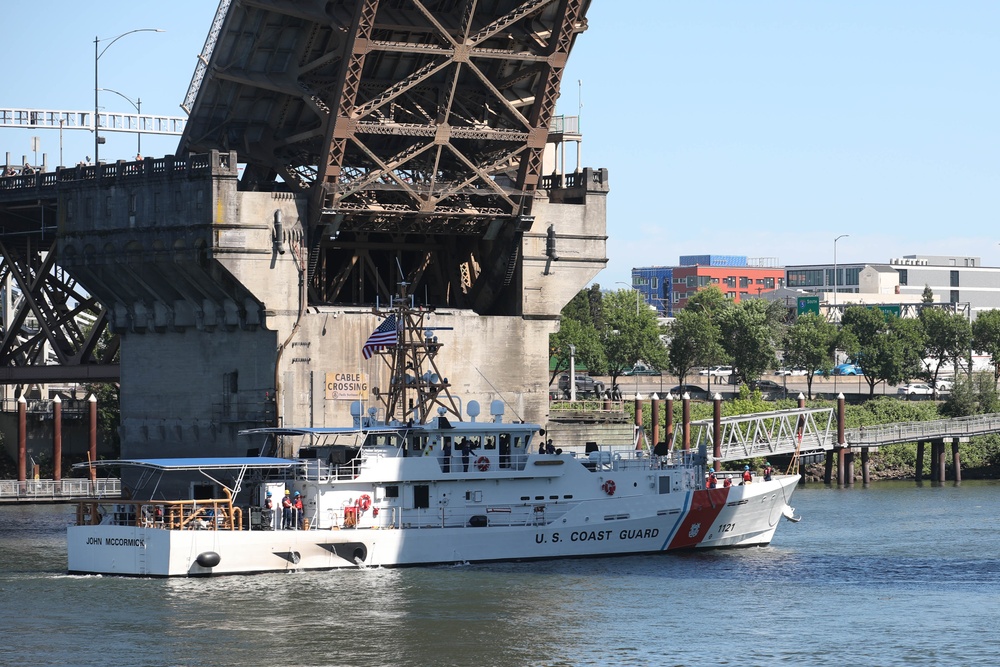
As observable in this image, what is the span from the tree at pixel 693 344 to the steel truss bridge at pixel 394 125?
4422cm

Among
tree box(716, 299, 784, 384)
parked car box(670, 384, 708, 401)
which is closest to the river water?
parked car box(670, 384, 708, 401)

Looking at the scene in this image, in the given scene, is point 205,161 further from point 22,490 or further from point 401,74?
point 22,490

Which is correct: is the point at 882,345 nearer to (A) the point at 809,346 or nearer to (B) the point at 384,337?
(A) the point at 809,346

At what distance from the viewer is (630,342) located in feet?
353

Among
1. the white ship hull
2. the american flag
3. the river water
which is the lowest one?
the river water

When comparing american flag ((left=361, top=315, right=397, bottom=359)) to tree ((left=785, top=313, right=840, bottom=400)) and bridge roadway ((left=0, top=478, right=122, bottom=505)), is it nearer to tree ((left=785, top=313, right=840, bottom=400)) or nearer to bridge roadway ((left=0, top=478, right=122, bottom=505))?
bridge roadway ((left=0, top=478, right=122, bottom=505))

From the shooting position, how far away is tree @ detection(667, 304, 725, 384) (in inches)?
4213

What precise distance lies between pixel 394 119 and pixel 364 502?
16.3 metres

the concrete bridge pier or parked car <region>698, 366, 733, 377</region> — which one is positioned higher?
parked car <region>698, 366, 733, 377</region>

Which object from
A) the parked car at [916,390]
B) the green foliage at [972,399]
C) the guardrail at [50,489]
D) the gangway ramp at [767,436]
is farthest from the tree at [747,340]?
the guardrail at [50,489]

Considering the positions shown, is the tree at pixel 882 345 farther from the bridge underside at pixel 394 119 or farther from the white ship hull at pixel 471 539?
the white ship hull at pixel 471 539

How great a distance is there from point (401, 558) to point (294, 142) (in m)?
17.5

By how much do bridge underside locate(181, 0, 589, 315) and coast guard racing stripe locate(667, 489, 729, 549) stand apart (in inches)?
530

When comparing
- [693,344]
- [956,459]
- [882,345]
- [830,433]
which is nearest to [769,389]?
[882,345]
